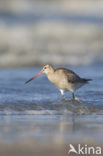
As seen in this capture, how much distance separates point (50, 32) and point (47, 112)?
61.7 ft

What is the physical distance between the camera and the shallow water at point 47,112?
250 inches

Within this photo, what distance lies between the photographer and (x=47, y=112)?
8109mm

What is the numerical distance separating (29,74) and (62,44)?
10.1m

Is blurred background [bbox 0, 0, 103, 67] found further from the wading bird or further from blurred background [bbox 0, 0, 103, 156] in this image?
the wading bird

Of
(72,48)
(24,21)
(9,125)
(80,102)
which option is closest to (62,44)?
(72,48)

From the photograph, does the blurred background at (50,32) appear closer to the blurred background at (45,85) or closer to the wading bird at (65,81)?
the blurred background at (45,85)

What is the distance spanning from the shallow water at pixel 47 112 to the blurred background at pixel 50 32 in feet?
16.6

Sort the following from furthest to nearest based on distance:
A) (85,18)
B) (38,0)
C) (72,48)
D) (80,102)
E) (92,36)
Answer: (38,0)
(85,18)
(92,36)
(72,48)
(80,102)

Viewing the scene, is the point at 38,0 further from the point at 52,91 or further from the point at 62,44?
the point at 52,91

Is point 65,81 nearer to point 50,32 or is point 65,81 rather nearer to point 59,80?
point 59,80

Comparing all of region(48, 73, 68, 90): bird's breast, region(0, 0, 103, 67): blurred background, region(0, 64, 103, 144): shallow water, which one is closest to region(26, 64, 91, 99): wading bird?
region(48, 73, 68, 90): bird's breast

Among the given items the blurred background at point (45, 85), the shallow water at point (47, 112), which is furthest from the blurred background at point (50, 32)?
the shallow water at point (47, 112)

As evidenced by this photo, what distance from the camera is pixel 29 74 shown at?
527 inches

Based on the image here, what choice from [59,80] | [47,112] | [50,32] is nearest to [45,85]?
[59,80]
